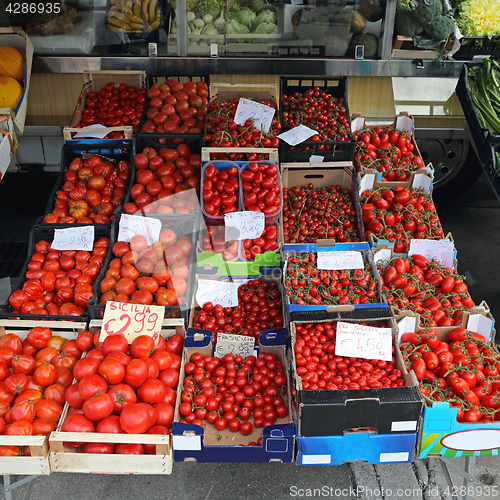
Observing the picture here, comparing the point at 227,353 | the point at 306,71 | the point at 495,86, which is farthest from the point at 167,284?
the point at 495,86

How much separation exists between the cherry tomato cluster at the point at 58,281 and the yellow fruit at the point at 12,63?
1856 mm

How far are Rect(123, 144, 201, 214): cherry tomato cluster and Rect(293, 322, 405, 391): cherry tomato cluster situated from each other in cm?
133

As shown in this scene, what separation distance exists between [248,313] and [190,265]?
1.61 ft

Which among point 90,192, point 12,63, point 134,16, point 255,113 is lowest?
point 90,192

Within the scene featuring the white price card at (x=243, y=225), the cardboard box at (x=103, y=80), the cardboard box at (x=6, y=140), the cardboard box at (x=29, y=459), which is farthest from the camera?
the cardboard box at (x=103, y=80)

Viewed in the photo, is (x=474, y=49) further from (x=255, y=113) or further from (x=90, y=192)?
(x=90, y=192)

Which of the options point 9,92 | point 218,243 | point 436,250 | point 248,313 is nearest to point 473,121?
point 436,250

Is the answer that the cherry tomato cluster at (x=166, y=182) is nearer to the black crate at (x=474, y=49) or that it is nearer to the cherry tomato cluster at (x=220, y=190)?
the cherry tomato cluster at (x=220, y=190)

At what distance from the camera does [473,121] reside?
4391 millimetres

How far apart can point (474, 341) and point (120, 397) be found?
192cm

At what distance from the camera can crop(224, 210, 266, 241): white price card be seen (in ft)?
10.2

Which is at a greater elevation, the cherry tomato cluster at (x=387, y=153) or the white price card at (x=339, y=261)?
the cherry tomato cluster at (x=387, y=153)

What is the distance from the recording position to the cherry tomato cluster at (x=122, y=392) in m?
2.10

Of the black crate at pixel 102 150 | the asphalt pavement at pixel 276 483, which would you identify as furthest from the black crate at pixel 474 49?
the asphalt pavement at pixel 276 483
